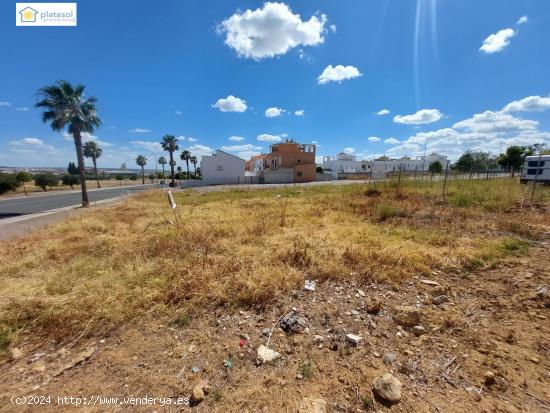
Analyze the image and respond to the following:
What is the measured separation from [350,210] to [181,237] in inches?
283

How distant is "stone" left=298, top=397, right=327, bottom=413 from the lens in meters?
1.81

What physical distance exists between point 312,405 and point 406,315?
189 cm

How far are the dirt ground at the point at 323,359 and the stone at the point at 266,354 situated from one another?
61 millimetres

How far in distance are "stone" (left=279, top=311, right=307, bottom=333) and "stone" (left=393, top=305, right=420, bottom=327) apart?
1.27 meters


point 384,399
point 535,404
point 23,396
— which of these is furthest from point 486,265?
point 23,396

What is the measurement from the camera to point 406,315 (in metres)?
3.00

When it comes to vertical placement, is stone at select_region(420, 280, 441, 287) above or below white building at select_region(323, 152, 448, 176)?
below

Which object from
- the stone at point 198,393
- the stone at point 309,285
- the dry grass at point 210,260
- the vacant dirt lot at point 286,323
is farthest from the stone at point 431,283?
the stone at point 198,393

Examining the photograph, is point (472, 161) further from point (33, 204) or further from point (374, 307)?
point (33, 204)

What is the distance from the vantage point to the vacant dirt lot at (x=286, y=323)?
6.64ft

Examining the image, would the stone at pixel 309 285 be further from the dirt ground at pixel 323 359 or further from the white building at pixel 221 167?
the white building at pixel 221 167

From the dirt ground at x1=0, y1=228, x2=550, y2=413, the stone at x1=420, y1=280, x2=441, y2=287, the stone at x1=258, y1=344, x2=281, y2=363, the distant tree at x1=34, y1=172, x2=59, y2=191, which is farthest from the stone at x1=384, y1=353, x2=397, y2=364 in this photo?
the distant tree at x1=34, y1=172, x2=59, y2=191

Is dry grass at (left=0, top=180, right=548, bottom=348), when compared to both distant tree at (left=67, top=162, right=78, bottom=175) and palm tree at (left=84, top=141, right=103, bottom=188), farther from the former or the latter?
distant tree at (left=67, top=162, right=78, bottom=175)

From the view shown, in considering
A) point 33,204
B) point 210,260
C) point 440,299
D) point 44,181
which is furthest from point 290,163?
point 44,181
